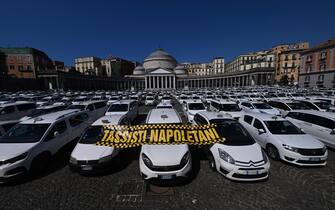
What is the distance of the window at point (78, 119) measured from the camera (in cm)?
746

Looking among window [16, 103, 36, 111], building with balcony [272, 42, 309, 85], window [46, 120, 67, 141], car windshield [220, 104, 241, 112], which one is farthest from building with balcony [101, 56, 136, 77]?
window [46, 120, 67, 141]

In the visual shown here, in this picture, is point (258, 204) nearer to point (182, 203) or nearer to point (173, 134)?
point (182, 203)

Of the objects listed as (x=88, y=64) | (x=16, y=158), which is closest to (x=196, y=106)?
(x=16, y=158)

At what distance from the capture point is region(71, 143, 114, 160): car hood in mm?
5088

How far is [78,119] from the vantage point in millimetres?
8055

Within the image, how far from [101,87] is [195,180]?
85260 mm

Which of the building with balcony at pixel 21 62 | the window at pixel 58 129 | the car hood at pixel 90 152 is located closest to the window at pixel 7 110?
the window at pixel 58 129

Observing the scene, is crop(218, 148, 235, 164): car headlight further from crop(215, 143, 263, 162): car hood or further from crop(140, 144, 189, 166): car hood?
crop(140, 144, 189, 166): car hood

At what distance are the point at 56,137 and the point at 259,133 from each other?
9.04m

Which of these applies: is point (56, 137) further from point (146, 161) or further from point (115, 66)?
point (115, 66)

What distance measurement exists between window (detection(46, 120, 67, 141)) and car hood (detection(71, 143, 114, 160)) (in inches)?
58.4

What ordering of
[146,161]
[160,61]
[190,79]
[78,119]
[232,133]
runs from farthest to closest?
[160,61], [190,79], [78,119], [232,133], [146,161]

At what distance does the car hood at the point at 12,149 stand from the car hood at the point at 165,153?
4.08 metres

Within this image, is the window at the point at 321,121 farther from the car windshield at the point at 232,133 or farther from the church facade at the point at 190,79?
the church facade at the point at 190,79
